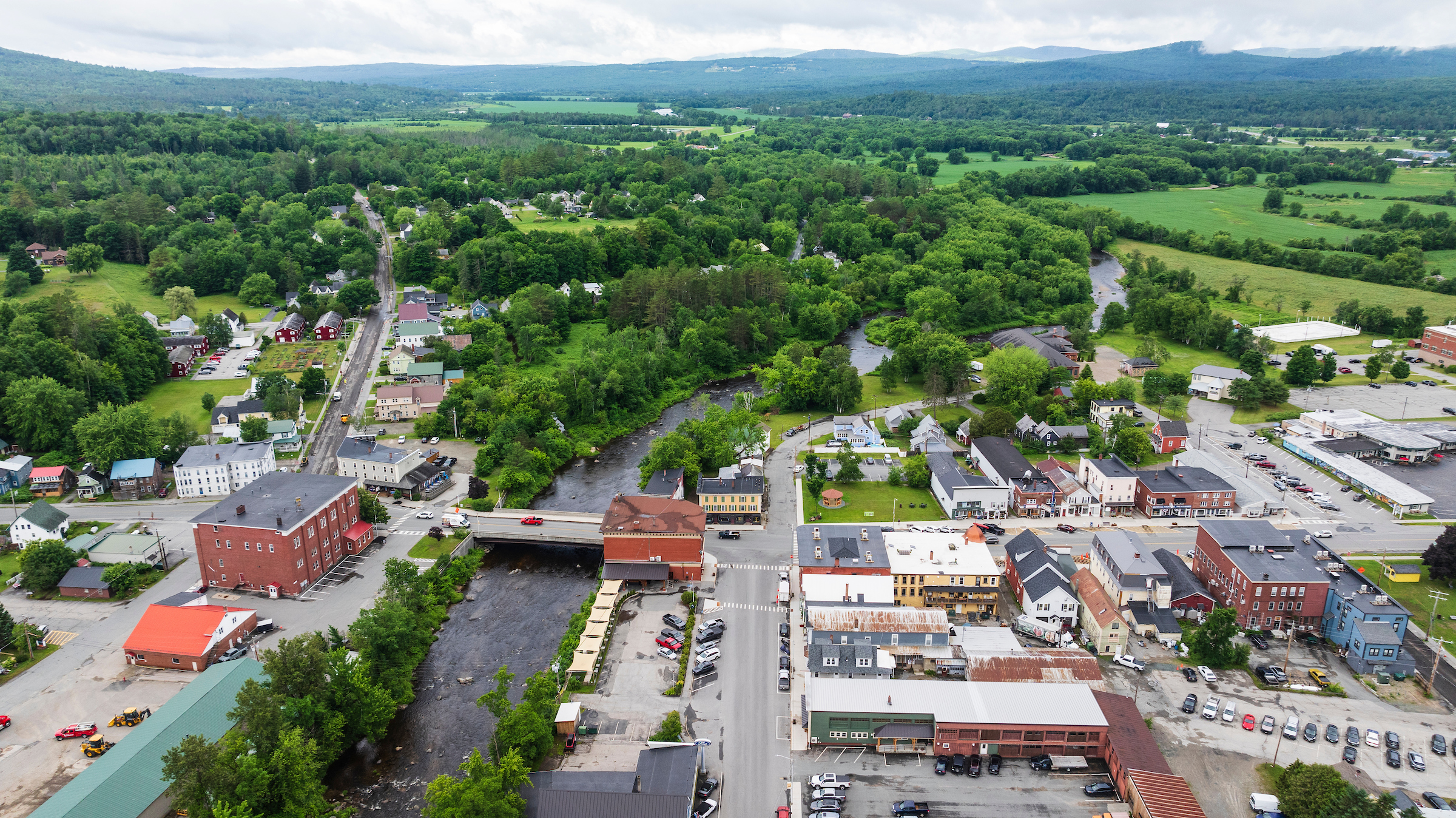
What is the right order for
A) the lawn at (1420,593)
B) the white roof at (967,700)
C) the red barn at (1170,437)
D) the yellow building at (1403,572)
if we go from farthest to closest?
1. the red barn at (1170,437)
2. the yellow building at (1403,572)
3. the lawn at (1420,593)
4. the white roof at (967,700)

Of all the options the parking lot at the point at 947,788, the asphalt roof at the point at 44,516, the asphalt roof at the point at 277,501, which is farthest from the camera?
the asphalt roof at the point at 44,516

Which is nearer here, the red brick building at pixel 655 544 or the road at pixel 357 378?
the red brick building at pixel 655 544

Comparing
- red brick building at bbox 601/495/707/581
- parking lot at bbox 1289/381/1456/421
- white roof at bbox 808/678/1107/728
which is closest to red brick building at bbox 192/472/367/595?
red brick building at bbox 601/495/707/581

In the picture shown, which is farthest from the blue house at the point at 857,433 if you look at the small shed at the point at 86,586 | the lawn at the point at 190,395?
the lawn at the point at 190,395

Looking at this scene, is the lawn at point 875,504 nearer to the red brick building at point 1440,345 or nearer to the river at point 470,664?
the river at point 470,664

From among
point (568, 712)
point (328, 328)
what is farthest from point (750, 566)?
point (328, 328)

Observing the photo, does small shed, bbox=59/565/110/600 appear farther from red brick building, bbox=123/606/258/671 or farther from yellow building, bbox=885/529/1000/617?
yellow building, bbox=885/529/1000/617

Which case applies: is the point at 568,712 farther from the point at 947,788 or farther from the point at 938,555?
the point at 938,555
